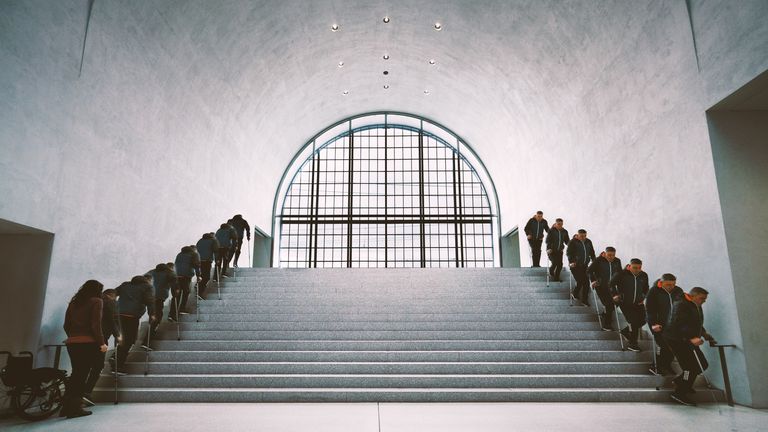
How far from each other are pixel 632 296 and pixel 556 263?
357cm

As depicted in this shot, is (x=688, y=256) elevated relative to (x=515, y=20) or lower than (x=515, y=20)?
lower

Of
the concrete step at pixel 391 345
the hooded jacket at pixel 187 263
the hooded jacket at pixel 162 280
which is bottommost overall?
the concrete step at pixel 391 345

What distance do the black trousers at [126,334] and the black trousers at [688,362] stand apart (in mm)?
7750

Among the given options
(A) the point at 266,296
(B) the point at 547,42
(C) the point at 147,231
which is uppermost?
(B) the point at 547,42

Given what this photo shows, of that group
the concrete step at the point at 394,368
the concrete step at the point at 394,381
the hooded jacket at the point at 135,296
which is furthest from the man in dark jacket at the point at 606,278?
the hooded jacket at the point at 135,296

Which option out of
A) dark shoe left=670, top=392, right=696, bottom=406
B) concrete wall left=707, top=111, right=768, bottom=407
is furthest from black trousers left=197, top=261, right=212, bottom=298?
concrete wall left=707, top=111, right=768, bottom=407

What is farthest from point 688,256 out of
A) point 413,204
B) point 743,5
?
point 413,204

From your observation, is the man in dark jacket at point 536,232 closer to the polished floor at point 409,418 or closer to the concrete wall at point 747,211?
the concrete wall at point 747,211

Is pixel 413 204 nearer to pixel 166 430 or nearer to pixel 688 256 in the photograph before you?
pixel 688 256

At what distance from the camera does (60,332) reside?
299 inches

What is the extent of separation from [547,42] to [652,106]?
158 inches

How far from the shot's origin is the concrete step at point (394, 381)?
6.96 meters

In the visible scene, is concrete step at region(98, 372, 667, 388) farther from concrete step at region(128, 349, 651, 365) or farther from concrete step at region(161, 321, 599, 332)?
concrete step at region(161, 321, 599, 332)

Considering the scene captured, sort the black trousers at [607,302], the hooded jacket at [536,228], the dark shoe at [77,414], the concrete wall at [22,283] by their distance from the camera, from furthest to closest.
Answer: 1. the hooded jacket at [536,228]
2. the black trousers at [607,302]
3. the concrete wall at [22,283]
4. the dark shoe at [77,414]
